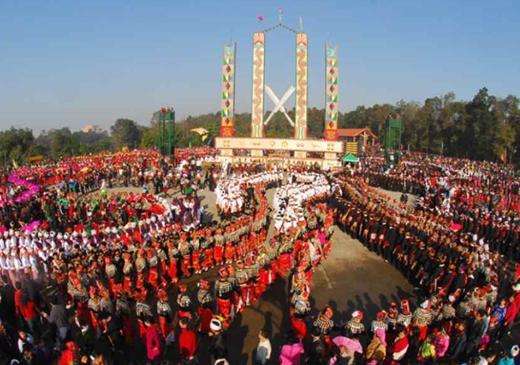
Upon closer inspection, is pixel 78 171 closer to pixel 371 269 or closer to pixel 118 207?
pixel 118 207

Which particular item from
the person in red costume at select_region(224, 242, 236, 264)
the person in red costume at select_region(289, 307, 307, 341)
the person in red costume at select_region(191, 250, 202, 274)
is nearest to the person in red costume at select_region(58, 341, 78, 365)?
the person in red costume at select_region(289, 307, 307, 341)

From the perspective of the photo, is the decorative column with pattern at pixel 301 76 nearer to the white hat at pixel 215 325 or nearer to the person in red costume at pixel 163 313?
the person in red costume at pixel 163 313

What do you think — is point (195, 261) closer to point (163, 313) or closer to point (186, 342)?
point (163, 313)

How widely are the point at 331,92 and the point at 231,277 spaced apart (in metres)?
30.6

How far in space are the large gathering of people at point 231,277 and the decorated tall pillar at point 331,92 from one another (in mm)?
16180

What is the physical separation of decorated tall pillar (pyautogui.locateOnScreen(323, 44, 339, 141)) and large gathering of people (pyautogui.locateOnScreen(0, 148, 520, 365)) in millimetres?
16180

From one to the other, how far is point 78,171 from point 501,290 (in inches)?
1017

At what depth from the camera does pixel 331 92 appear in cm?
3719

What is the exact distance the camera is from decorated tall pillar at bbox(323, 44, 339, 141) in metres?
36.8

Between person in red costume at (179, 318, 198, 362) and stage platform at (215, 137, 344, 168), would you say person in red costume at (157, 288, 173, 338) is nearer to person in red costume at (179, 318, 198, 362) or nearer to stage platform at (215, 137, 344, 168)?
person in red costume at (179, 318, 198, 362)

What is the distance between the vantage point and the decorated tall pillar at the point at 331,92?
36.8m

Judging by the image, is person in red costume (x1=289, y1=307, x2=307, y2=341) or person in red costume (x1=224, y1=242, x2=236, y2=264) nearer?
person in red costume (x1=289, y1=307, x2=307, y2=341)

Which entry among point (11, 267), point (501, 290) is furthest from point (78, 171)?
point (501, 290)

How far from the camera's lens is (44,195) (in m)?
18.3
